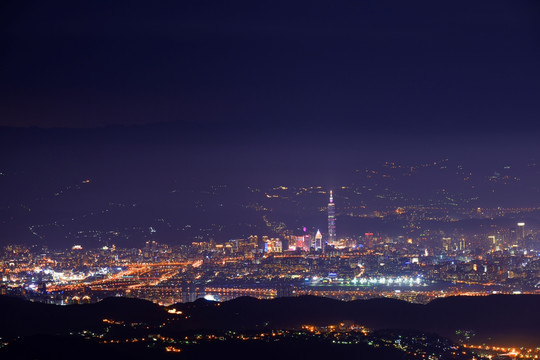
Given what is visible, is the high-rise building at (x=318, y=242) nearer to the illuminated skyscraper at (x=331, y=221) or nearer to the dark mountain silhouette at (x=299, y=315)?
the illuminated skyscraper at (x=331, y=221)

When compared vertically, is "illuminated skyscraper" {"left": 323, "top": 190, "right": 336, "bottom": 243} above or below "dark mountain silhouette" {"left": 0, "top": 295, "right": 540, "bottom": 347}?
above

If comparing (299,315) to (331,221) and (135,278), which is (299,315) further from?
(331,221)

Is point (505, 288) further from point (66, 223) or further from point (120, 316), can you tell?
point (66, 223)

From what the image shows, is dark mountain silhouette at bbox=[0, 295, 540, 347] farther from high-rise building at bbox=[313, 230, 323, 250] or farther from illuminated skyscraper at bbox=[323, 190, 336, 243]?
illuminated skyscraper at bbox=[323, 190, 336, 243]

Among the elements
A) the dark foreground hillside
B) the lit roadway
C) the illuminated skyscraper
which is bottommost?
the dark foreground hillside

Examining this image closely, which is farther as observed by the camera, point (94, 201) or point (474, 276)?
point (94, 201)

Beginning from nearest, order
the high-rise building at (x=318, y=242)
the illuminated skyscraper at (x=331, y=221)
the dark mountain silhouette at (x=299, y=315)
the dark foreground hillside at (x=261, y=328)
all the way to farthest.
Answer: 1. the dark foreground hillside at (x=261, y=328)
2. the dark mountain silhouette at (x=299, y=315)
3. the high-rise building at (x=318, y=242)
4. the illuminated skyscraper at (x=331, y=221)

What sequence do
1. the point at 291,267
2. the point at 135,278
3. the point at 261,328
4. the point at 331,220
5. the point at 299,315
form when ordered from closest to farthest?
the point at 261,328 → the point at 299,315 → the point at 135,278 → the point at 291,267 → the point at 331,220

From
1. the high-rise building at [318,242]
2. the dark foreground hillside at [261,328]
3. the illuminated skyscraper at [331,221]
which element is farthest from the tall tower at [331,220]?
the dark foreground hillside at [261,328]

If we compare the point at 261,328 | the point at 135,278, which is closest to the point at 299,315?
the point at 261,328

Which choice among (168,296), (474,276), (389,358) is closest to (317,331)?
(389,358)

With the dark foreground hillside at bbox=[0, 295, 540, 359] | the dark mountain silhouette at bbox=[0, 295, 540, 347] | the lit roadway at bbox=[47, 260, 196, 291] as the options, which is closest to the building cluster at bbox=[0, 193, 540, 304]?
the lit roadway at bbox=[47, 260, 196, 291]
